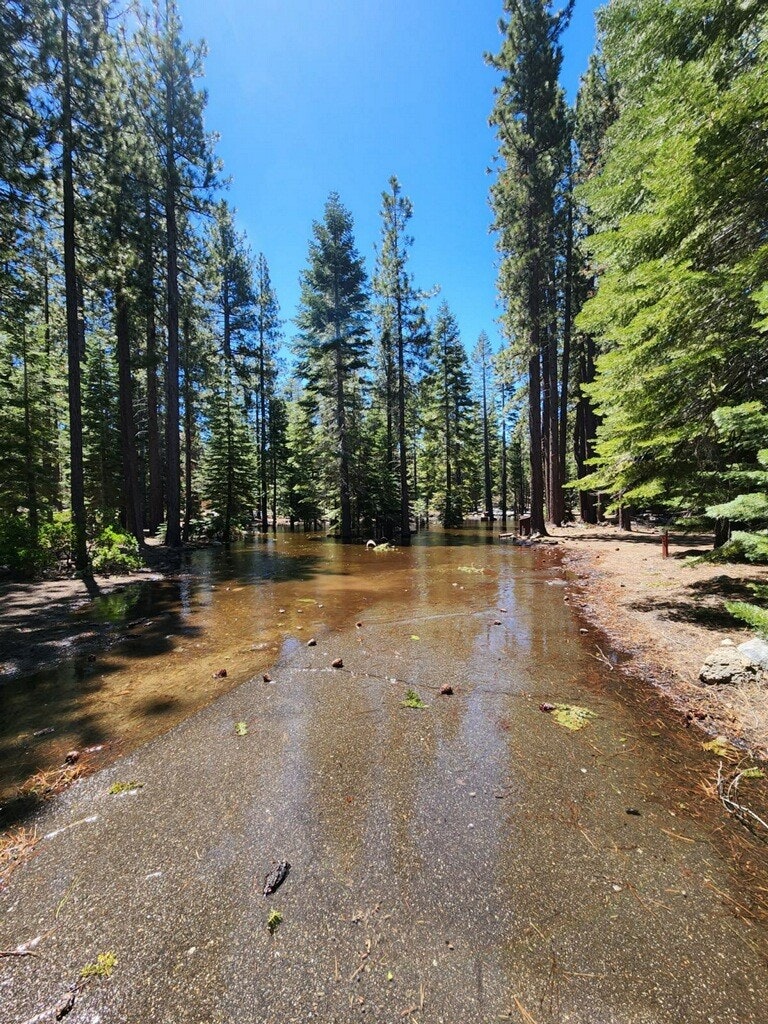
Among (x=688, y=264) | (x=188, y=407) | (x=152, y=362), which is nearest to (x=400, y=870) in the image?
(x=688, y=264)

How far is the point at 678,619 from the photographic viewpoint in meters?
6.06

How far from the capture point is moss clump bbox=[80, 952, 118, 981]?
5.54ft

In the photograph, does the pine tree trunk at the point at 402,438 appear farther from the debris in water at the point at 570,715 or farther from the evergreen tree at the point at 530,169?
the debris in water at the point at 570,715

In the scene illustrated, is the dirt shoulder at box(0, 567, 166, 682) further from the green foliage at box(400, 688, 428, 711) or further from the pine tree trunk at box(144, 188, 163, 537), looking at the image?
the pine tree trunk at box(144, 188, 163, 537)

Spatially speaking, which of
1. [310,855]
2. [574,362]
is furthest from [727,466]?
[574,362]

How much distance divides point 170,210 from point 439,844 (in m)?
20.4

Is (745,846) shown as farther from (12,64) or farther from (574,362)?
(574,362)

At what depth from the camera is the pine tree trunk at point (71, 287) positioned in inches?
410

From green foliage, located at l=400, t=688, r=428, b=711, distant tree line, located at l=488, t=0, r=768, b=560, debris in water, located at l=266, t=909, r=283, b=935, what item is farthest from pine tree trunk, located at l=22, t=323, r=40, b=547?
distant tree line, located at l=488, t=0, r=768, b=560

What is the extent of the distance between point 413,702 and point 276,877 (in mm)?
2081

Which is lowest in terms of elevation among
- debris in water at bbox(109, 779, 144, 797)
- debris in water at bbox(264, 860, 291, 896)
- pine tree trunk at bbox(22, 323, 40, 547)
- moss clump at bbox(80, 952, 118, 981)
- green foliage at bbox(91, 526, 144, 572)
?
debris in water at bbox(264, 860, 291, 896)

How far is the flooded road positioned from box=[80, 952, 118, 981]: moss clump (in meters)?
0.03

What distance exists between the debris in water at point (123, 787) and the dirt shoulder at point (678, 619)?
4.42 m

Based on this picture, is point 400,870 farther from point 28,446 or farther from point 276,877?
point 28,446
